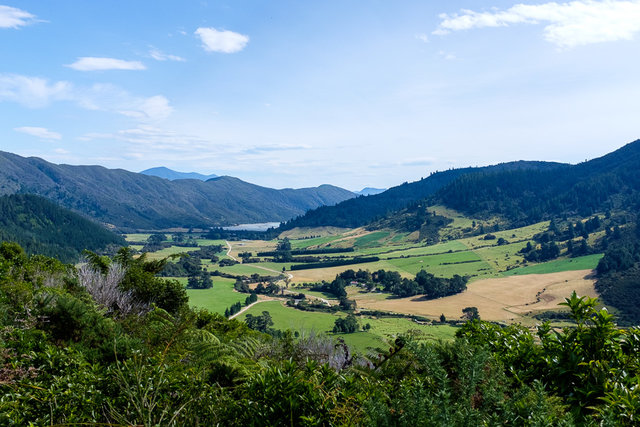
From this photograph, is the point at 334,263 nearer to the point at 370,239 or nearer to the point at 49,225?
the point at 370,239

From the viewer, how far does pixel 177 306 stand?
20.3m

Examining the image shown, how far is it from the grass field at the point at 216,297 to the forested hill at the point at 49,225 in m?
84.6

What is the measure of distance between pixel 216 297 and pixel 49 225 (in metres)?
131

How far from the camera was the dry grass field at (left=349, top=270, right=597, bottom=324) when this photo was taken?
68.3 meters

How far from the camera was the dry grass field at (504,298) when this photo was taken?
68.3m

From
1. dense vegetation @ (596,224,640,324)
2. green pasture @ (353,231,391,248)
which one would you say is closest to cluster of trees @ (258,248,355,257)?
green pasture @ (353,231,391,248)

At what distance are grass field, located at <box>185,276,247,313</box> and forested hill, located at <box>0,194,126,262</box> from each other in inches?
3332

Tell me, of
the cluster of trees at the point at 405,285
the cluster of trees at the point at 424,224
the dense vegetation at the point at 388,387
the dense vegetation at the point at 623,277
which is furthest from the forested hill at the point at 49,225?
the dense vegetation at the point at 388,387

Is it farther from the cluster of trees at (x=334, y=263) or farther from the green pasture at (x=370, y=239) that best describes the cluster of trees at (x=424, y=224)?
the cluster of trees at (x=334, y=263)

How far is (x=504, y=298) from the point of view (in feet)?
252

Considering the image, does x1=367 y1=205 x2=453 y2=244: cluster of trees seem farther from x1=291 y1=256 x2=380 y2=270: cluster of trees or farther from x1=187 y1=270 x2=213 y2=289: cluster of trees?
x1=187 y1=270 x2=213 y2=289: cluster of trees

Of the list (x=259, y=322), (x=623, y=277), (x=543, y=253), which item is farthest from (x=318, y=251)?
(x=259, y=322)

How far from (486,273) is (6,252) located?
99038 millimetres

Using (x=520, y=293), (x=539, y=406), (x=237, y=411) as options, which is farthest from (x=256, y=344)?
(x=520, y=293)
